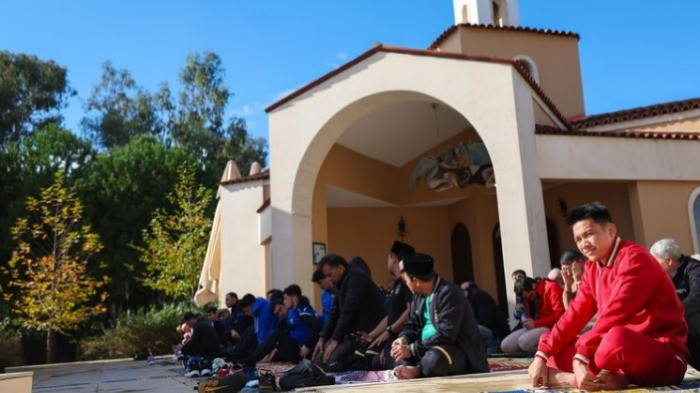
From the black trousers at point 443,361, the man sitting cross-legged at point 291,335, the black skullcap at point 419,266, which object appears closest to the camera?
the black trousers at point 443,361

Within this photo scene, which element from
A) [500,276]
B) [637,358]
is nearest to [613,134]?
[500,276]

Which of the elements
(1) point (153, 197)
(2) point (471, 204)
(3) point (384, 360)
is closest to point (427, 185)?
(2) point (471, 204)

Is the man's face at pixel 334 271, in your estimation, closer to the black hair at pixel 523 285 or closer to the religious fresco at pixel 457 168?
the black hair at pixel 523 285

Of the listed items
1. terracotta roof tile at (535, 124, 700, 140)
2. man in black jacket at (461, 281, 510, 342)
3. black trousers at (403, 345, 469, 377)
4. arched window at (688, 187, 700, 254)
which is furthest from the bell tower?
black trousers at (403, 345, 469, 377)

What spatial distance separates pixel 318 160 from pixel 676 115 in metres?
7.69

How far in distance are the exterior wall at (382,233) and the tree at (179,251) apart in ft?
24.7

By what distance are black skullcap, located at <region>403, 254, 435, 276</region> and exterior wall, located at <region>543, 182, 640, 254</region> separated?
7167mm

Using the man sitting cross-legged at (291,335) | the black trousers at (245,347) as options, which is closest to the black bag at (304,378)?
the man sitting cross-legged at (291,335)

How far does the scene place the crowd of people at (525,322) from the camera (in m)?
3.16

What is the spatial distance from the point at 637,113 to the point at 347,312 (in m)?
9.86

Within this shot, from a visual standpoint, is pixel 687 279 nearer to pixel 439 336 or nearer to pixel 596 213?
pixel 596 213

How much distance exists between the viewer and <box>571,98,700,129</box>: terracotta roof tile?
13.2 m

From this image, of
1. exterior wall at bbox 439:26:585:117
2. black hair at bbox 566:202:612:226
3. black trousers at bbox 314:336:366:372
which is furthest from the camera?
exterior wall at bbox 439:26:585:117

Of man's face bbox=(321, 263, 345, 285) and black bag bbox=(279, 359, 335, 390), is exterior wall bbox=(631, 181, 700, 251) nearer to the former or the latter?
man's face bbox=(321, 263, 345, 285)
